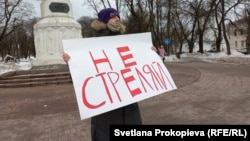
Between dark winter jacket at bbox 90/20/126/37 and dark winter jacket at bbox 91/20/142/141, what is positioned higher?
dark winter jacket at bbox 90/20/126/37

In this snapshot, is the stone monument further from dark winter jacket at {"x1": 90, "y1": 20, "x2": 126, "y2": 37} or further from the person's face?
the person's face

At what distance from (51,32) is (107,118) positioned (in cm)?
1886

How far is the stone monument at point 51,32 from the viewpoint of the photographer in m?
20.8

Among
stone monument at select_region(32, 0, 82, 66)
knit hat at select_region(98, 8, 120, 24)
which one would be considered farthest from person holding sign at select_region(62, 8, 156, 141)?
stone monument at select_region(32, 0, 82, 66)

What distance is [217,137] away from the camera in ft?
9.48

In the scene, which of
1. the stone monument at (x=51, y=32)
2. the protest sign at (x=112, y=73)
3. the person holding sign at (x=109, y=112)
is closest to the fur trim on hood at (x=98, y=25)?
the person holding sign at (x=109, y=112)

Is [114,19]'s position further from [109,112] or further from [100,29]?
[109,112]

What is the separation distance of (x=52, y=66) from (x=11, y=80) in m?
4.49

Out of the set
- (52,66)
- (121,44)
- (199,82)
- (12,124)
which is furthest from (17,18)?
(121,44)

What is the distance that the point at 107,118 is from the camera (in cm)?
291

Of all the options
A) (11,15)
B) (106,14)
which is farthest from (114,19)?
(11,15)

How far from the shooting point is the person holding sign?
2.91m

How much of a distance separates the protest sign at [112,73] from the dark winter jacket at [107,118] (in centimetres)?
8

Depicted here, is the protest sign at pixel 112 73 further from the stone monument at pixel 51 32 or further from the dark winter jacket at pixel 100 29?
the stone monument at pixel 51 32
